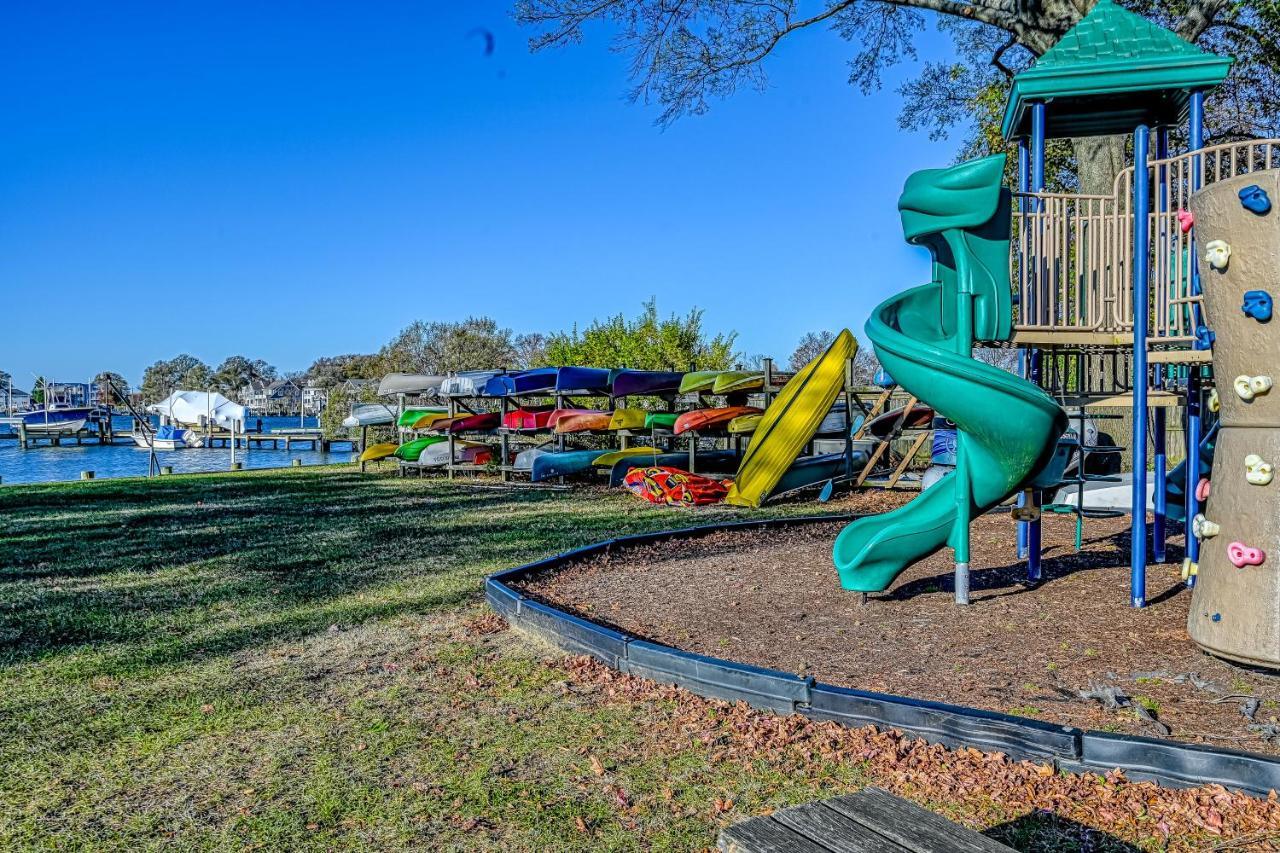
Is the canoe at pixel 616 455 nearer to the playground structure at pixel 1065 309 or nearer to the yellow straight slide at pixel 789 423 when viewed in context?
the yellow straight slide at pixel 789 423

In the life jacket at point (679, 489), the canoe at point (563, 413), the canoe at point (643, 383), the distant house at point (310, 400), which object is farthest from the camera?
the distant house at point (310, 400)

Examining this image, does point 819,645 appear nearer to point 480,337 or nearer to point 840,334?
point 840,334

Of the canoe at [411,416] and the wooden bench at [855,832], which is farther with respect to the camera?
the canoe at [411,416]

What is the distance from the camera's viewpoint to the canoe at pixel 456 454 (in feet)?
63.4

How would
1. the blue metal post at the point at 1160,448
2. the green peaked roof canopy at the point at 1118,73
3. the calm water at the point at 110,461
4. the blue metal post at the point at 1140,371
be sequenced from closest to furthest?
the blue metal post at the point at 1140,371 → the green peaked roof canopy at the point at 1118,73 → the blue metal post at the point at 1160,448 → the calm water at the point at 110,461

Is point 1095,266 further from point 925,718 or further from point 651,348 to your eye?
point 651,348

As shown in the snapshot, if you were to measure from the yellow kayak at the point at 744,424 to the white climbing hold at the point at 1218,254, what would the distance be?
10870mm

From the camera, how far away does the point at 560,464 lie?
17047 mm

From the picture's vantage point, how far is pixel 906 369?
229 inches

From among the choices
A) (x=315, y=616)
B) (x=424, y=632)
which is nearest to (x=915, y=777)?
(x=424, y=632)

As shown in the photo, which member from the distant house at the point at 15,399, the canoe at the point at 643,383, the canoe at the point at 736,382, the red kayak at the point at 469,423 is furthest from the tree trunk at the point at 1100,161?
the distant house at the point at 15,399

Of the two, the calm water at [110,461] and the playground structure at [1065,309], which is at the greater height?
the playground structure at [1065,309]

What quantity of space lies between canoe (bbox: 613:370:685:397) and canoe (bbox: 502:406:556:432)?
1.86 meters

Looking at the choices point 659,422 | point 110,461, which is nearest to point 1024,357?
point 659,422
